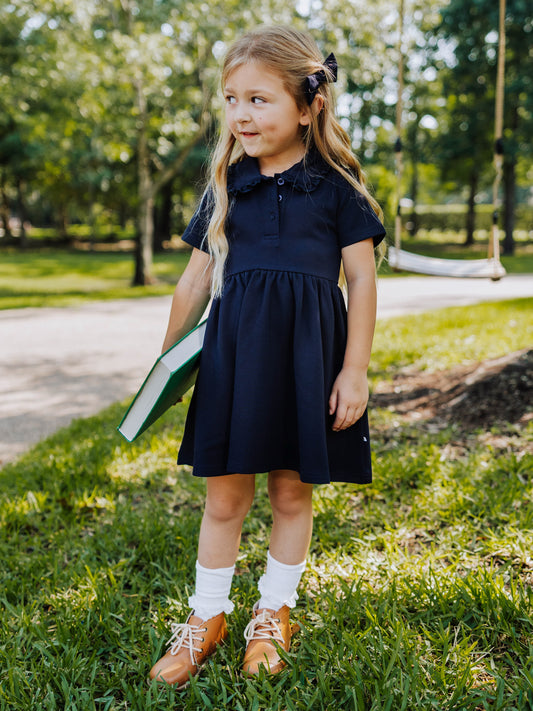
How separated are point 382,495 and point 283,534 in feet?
3.12

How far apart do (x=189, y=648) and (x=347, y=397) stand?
0.79m

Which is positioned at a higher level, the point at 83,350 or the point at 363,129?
the point at 363,129

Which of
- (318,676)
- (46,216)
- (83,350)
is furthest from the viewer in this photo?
(46,216)

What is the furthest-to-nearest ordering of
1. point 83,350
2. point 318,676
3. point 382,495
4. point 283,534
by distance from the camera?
point 83,350, point 382,495, point 283,534, point 318,676

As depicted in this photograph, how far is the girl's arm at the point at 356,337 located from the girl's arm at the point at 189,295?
1.33 feet

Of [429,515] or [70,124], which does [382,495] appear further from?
[70,124]

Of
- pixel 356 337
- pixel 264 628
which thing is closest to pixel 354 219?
pixel 356 337

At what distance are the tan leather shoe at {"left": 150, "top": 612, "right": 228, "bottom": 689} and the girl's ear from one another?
1375mm

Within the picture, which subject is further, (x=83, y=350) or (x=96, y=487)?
(x=83, y=350)

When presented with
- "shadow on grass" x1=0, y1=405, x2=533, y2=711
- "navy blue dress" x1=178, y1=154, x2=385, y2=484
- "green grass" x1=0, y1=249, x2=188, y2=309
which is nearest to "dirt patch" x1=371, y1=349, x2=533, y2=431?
"shadow on grass" x1=0, y1=405, x2=533, y2=711

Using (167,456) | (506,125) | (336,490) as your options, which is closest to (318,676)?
(336,490)

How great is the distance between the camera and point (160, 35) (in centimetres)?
955

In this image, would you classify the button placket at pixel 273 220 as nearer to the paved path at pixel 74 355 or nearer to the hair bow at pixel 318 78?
the hair bow at pixel 318 78

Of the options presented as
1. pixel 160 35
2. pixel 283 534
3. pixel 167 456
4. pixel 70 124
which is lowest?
pixel 167 456
